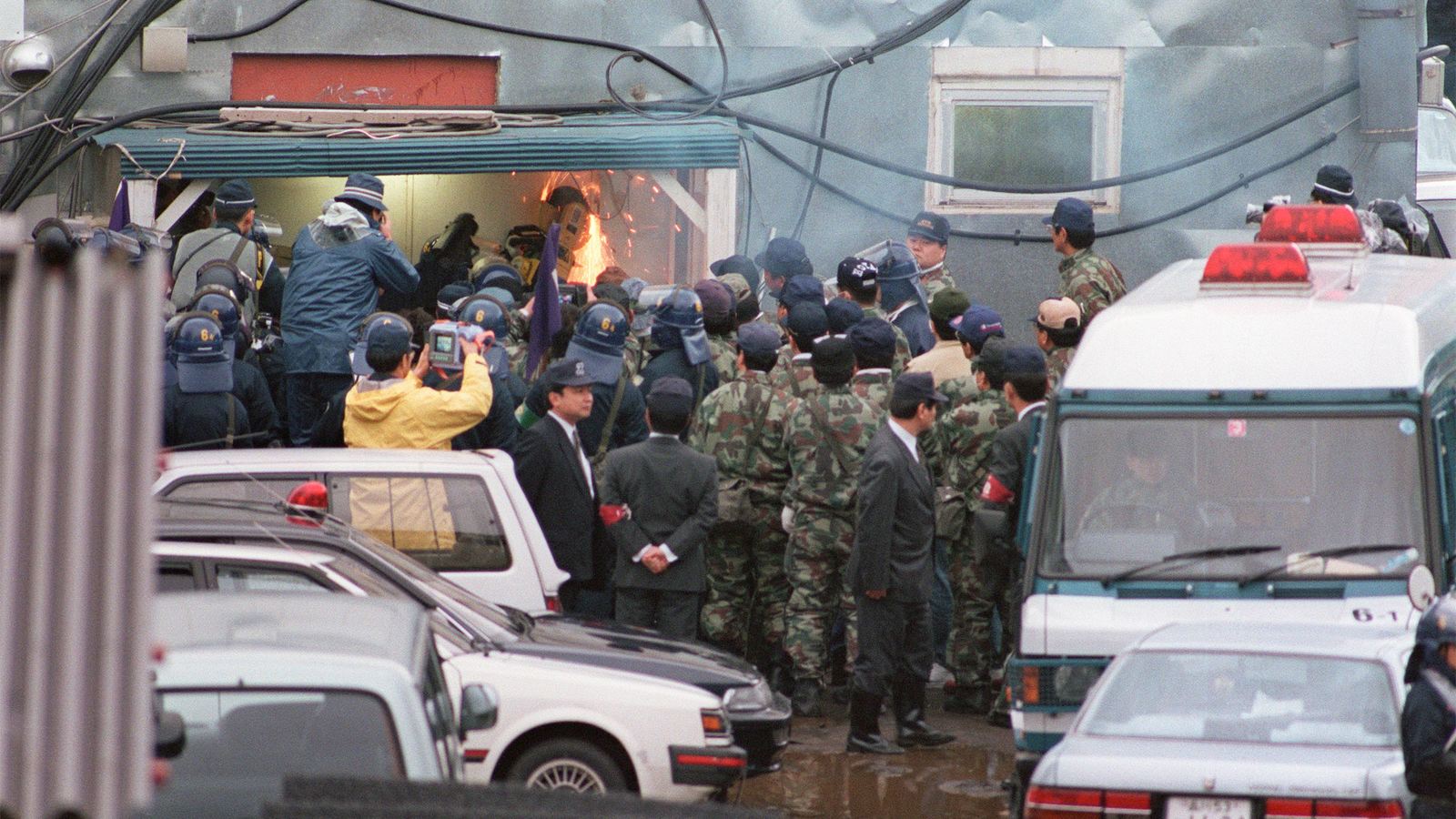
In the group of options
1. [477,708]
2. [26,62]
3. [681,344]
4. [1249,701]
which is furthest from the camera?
[26,62]

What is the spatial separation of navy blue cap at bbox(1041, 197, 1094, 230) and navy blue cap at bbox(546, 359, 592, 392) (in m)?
4.30

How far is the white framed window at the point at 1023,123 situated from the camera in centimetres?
1567

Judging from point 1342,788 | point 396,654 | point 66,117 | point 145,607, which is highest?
point 66,117

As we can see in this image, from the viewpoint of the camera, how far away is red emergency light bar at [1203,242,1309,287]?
30.4 ft

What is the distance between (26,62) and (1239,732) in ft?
36.7

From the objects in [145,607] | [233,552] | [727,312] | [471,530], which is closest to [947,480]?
[727,312]

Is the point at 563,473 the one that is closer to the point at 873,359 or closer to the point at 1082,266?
the point at 873,359

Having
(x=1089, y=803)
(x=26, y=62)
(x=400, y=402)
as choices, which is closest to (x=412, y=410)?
(x=400, y=402)

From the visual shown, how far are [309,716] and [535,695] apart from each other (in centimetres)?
252

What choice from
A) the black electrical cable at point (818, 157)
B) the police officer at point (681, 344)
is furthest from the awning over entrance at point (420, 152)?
the police officer at point (681, 344)

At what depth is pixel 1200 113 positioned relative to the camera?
621 inches

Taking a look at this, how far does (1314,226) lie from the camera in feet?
34.7

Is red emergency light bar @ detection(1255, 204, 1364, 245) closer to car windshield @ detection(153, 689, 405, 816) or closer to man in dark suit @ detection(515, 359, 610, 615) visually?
man in dark suit @ detection(515, 359, 610, 615)

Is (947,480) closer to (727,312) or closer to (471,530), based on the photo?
(727,312)
